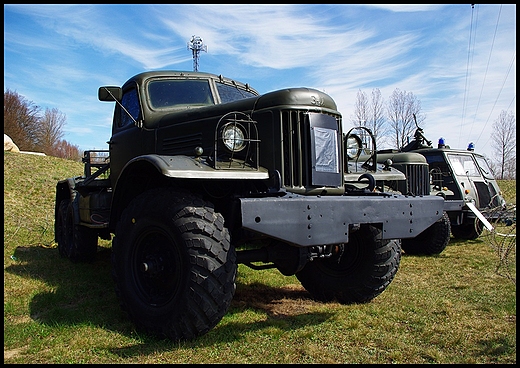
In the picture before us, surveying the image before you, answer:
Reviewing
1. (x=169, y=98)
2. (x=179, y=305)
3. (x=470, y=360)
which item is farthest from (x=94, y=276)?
(x=470, y=360)

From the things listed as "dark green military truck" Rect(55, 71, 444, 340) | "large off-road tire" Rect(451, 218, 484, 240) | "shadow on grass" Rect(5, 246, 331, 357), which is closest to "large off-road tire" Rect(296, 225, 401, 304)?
"dark green military truck" Rect(55, 71, 444, 340)

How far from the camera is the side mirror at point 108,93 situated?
5410 millimetres

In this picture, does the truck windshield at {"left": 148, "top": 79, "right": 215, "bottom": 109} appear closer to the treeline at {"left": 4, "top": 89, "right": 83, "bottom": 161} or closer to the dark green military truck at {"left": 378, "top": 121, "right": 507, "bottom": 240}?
the dark green military truck at {"left": 378, "top": 121, "right": 507, "bottom": 240}

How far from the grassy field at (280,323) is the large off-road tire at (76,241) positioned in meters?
0.20

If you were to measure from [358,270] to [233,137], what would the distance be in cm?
191

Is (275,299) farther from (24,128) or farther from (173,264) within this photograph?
(24,128)

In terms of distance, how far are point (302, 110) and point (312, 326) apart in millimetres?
1895

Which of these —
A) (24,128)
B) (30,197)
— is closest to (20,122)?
(24,128)

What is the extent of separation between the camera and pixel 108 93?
212 inches

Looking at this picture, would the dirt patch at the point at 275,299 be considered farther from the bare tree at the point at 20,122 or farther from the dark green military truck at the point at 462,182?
the bare tree at the point at 20,122

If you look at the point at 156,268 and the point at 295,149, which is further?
the point at 295,149

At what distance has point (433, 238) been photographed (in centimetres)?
816

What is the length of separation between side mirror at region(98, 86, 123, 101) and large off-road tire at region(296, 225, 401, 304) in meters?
3.05

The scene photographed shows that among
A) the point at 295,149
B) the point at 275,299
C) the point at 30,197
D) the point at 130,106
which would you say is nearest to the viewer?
the point at 295,149
